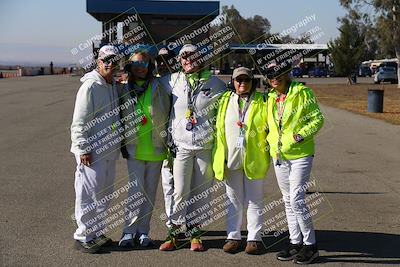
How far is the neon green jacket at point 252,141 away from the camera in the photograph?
5.52m

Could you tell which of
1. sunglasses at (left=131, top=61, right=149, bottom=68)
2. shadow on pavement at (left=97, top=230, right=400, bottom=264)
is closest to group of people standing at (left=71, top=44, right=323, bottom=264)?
sunglasses at (left=131, top=61, right=149, bottom=68)

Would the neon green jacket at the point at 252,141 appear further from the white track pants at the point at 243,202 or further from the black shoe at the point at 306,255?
the black shoe at the point at 306,255

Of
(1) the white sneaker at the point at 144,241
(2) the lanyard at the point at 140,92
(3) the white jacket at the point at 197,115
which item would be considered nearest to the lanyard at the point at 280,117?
(3) the white jacket at the point at 197,115

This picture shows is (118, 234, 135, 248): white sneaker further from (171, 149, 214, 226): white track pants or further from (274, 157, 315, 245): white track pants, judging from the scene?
(274, 157, 315, 245): white track pants

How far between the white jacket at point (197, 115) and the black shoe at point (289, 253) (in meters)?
1.27

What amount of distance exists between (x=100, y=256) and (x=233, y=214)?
1.38m

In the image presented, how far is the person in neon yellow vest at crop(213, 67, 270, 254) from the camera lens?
217 inches

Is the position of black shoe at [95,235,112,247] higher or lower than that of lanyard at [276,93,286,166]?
lower

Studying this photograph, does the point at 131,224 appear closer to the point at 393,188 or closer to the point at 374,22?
the point at 393,188

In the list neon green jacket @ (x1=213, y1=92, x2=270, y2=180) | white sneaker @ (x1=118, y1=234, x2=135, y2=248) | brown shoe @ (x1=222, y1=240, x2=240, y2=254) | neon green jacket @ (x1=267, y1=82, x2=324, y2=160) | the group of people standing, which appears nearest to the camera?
neon green jacket @ (x1=267, y1=82, x2=324, y2=160)

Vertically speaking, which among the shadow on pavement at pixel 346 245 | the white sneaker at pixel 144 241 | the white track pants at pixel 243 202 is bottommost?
the shadow on pavement at pixel 346 245

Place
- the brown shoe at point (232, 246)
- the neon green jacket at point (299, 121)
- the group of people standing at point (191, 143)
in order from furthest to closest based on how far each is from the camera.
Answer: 1. the brown shoe at point (232, 246)
2. the group of people standing at point (191, 143)
3. the neon green jacket at point (299, 121)

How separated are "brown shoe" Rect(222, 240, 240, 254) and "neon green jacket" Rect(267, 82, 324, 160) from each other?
40.2 inches

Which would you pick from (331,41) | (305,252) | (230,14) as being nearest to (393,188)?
(305,252)
